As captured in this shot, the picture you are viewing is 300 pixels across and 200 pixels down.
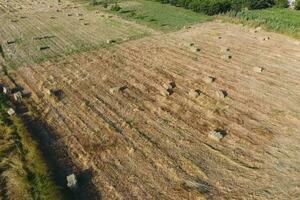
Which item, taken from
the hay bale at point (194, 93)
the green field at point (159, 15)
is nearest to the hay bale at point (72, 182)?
the hay bale at point (194, 93)

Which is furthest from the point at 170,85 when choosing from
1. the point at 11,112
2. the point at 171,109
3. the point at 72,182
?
the point at 72,182

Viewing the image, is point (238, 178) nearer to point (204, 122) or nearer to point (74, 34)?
point (204, 122)

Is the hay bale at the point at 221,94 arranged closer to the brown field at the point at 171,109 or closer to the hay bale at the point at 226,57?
the brown field at the point at 171,109

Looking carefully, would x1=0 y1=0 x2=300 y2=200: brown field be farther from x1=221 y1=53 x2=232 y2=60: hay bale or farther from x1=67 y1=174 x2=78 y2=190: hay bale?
x1=67 y1=174 x2=78 y2=190: hay bale

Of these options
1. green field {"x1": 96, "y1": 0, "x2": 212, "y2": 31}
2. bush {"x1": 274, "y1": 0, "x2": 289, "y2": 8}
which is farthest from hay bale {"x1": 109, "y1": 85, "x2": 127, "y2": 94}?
bush {"x1": 274, "y1": 0, "x2": 289, "y2": 8}

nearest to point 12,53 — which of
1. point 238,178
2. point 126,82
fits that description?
point 126,82

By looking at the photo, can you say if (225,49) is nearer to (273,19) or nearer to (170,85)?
(170,85)
